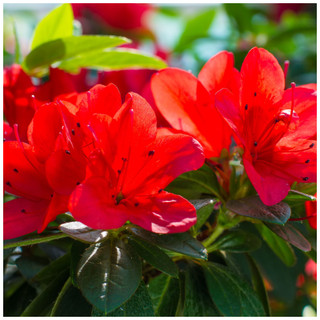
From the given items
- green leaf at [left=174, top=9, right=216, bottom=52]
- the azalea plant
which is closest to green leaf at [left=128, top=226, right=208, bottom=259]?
the azalea plant

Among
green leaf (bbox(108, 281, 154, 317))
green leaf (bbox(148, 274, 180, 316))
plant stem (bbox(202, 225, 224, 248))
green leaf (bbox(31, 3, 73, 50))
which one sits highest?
green leaf (bbox(31, 3, 73, 50))

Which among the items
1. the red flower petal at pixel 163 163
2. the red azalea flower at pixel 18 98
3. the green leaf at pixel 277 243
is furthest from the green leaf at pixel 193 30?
the red flower petal at pixel 163 163

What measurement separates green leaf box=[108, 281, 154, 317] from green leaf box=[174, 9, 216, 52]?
1189 mm

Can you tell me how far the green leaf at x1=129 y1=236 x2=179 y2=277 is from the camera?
66 cm

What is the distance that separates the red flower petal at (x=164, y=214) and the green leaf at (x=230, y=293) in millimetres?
183

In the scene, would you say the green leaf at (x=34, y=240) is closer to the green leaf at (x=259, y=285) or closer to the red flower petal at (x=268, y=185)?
the red flower petal at (x=268, y=185)

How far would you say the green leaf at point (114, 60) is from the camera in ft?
3.10

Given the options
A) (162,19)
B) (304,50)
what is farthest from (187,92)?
(162,19)

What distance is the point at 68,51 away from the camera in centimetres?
91

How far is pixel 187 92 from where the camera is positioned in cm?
78

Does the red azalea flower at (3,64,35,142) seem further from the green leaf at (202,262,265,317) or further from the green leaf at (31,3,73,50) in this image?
the green leaf at (202,262,265,317)

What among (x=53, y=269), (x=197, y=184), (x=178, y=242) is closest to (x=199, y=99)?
(x=197, y=184)

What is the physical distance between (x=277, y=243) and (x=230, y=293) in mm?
152

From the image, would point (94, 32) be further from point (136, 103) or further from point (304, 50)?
point (136, 103)
